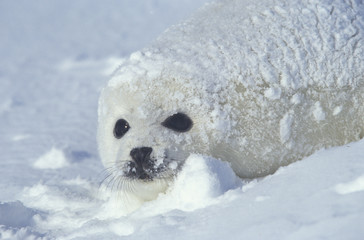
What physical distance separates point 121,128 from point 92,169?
124 centimetres

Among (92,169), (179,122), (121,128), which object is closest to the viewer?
(179,122)

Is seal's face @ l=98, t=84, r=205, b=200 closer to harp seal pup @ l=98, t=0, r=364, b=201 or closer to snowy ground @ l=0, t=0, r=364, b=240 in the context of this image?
harp seal pup @ l=98, t=0, r=364, b=201

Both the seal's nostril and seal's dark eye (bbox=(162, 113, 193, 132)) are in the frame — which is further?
seal's dark eye (bbox=(162, 113, 193, 132))

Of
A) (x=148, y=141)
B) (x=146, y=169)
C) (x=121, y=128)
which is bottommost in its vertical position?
(x=146, y=169)

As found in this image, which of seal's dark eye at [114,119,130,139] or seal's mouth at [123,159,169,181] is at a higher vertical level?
seal's dark eye at [114,119,130,139]

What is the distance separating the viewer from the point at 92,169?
4.24 m

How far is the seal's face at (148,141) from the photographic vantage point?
284 centimetres

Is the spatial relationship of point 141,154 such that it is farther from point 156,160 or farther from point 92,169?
point 92,169

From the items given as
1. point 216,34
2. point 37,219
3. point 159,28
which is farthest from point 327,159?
point 159,28

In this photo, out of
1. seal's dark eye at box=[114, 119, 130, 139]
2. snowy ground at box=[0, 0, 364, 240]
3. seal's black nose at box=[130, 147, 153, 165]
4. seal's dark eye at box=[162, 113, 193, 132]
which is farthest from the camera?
seal's dark eye at box=[114, 119, 130, 139]

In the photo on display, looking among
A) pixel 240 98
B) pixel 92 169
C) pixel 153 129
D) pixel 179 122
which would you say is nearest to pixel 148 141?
pixel 153 129

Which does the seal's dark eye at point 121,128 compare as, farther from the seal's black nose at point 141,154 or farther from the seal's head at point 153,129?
the seal's black nose at point 141,154

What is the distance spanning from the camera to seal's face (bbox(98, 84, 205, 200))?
284cm

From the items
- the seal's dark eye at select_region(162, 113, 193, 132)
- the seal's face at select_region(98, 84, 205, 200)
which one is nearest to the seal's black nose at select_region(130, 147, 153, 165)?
the seal's face at select_region(98, 84, 205, 200)
